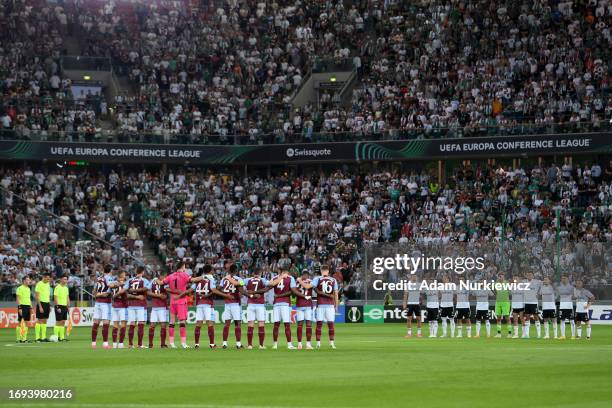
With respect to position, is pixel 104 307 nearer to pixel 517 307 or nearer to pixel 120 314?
pixel 120 314

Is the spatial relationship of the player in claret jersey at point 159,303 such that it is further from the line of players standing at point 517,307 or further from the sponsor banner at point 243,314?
the sponsor banner at point 243,314

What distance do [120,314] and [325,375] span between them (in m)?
11.9

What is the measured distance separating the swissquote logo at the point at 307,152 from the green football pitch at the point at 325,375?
32681 mm

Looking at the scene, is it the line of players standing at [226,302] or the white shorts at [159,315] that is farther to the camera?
the white shorts at [159,315]

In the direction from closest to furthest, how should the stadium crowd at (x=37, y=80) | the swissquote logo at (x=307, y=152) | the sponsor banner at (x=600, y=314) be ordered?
1. the sponsor banner at (x=600, y=314)
2. the stadium crowd at (x=37, y=80)
3. the swissquote logo at (x=307, y=152)

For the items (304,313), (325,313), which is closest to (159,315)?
(304,313)

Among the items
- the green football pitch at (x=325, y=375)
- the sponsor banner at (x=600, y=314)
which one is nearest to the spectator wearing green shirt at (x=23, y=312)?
the green football pitch at (x=325, y=375)

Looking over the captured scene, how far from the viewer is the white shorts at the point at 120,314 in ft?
112

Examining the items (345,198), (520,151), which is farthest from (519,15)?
(345,198)

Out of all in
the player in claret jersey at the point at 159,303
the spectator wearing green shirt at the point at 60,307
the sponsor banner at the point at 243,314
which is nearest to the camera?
the player in claret jersey at the point at 159,303

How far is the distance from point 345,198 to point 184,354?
34.3 m

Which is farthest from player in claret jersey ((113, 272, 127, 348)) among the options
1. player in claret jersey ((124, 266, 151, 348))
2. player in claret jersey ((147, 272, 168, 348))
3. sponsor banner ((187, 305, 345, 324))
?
sponsor banner ((187, 305, 345, 324))

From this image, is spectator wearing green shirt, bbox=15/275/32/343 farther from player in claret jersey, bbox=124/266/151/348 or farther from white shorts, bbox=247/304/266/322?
white shorts, bbox=247/304/266/322

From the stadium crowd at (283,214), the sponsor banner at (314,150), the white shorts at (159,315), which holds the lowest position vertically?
the white shorts at (159,315)
